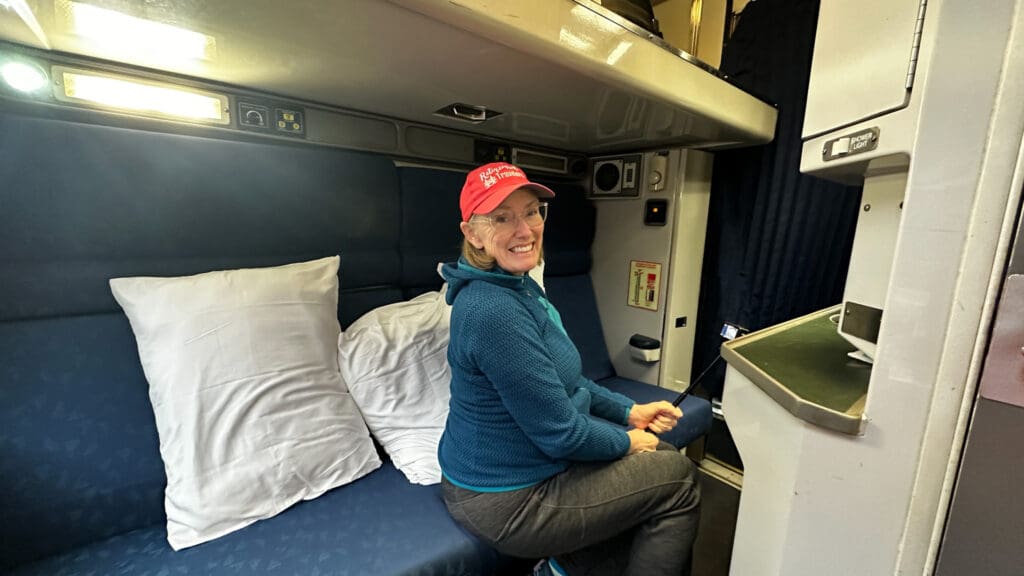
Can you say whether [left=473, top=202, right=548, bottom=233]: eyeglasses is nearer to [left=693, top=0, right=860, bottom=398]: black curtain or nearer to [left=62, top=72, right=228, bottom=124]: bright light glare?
[left=62, top=72, right=228, bottom=124]: bright light glare

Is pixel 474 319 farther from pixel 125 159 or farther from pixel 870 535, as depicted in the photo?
pixel 125 159

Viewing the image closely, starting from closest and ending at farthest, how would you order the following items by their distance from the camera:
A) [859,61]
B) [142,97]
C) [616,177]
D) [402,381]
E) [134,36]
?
1. [859,61]
2. [134,36]
3. [142,97]
4. [402,381]
5. [616,177]

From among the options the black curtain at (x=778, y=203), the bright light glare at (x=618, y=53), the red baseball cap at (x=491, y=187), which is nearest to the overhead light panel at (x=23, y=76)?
the red baseball cap at (x=491, y=187)

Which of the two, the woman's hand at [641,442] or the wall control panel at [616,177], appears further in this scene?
the wall control panel at [616,177]

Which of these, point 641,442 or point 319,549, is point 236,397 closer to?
point 319,549

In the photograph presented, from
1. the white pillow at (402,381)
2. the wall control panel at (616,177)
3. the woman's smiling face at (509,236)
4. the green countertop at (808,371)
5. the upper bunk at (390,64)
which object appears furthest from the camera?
the wall control panel at (616,177)

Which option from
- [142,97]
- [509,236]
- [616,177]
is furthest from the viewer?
[616,177]

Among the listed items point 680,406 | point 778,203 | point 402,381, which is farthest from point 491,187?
point 778,203

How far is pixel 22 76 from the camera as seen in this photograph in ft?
3.18

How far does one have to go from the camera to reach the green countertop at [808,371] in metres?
0.64

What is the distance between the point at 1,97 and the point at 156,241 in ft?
1.42

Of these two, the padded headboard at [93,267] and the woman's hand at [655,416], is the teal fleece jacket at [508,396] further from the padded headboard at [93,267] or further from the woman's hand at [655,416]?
the padded headboard at [93,267]

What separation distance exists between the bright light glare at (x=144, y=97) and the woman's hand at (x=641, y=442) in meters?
→ 1.50

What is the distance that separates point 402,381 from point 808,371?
105 centimetres
